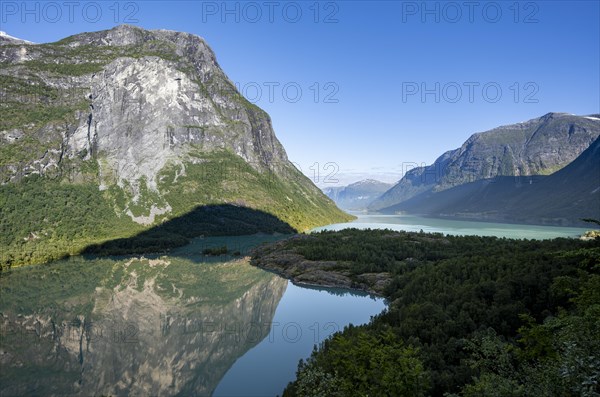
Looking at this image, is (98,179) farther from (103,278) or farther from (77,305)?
(77,305)

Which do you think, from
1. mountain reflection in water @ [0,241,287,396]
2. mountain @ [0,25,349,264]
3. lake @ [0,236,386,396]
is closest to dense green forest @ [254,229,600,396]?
lake @ [0,236,386,396]

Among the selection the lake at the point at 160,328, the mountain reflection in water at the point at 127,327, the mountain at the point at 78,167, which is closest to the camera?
the lake at the point at 160,328

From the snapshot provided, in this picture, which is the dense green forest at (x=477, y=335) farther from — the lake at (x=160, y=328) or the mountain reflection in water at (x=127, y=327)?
the mountain reflection in water at (x=127, y=327)

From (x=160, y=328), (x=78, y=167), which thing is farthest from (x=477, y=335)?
(x=78, y=167)

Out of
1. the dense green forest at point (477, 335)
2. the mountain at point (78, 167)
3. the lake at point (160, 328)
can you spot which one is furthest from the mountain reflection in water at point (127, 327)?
the mountain at point (78, 167)

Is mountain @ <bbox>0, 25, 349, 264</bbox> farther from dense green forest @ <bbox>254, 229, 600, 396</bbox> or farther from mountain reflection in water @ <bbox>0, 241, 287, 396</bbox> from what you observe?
dense green forest @ <bbox>254, 229, 600, 396</bbox>

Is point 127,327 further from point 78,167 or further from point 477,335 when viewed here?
point 78,167
